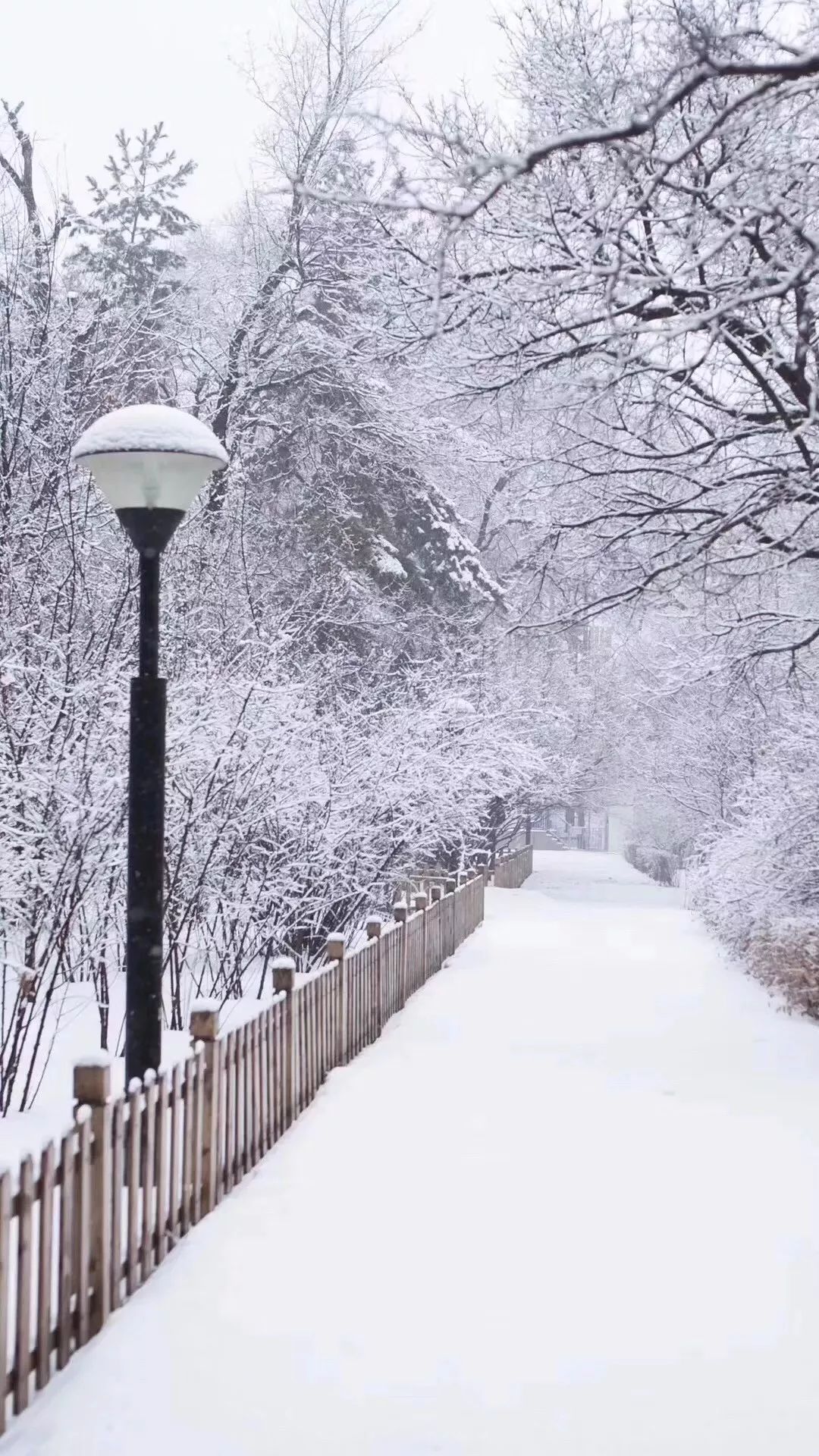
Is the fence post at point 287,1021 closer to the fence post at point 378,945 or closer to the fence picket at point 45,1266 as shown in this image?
the fence post at point 378,945

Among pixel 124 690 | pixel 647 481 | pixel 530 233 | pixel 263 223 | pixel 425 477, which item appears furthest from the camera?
pixel 425 477

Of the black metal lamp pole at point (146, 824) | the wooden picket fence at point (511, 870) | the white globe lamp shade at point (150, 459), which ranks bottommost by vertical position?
the wooden picket fence at point (511, 870)

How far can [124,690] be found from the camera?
866cm

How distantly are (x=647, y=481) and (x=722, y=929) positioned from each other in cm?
896

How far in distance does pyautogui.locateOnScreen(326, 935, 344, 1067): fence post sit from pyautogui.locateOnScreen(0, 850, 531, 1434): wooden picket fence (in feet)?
0.06

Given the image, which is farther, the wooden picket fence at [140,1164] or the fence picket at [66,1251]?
the fence picket at [66,1251]

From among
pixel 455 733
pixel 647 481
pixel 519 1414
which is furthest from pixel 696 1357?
pixel 455 733

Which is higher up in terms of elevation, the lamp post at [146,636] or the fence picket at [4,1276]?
the lamp post at [146,636]

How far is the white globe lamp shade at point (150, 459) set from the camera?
484 cm

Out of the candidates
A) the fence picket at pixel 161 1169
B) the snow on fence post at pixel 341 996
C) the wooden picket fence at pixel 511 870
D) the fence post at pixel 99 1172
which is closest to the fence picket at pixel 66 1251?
the fence post at pixel 99 1172

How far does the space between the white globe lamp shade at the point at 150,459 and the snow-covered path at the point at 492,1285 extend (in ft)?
9.59

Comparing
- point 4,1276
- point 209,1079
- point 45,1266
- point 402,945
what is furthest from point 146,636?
point 402,945

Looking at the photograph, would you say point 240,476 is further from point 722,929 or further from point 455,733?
point 722,929

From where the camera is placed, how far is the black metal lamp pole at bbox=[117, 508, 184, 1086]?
488 cm
